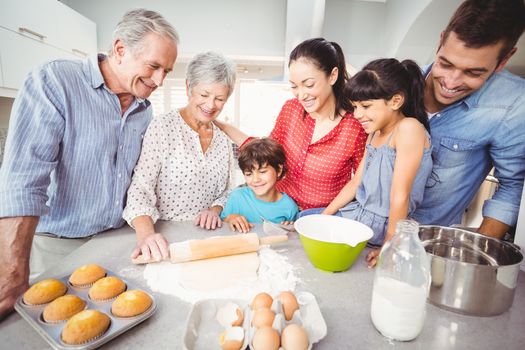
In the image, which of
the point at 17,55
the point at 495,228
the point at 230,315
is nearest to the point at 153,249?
the point at 230,315

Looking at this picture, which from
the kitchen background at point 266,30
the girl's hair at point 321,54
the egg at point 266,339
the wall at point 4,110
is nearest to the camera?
the egg at point 266,339

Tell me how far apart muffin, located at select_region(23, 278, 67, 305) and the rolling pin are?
21 centimetres

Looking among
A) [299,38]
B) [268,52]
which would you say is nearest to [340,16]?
[299,38]

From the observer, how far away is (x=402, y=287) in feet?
1.97

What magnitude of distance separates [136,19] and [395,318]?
1.21 m

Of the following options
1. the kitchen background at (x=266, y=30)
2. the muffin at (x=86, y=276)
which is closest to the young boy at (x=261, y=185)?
the muffin at (x=86, y=276)

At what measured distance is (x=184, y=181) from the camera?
1.33 metres

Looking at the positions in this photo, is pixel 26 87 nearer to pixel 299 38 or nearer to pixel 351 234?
pixel 351 234

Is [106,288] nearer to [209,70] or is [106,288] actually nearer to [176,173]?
[176,173]

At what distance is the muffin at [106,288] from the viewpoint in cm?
68

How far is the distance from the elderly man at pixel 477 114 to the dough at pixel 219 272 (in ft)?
2.82

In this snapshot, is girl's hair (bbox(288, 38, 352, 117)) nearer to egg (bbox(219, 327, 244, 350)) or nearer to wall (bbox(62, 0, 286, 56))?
egg (bbox(219, 327, 244, 350))

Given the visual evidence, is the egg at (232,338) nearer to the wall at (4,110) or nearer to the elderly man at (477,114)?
the elderly man at (477,114)

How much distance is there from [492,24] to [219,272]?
1.14m
